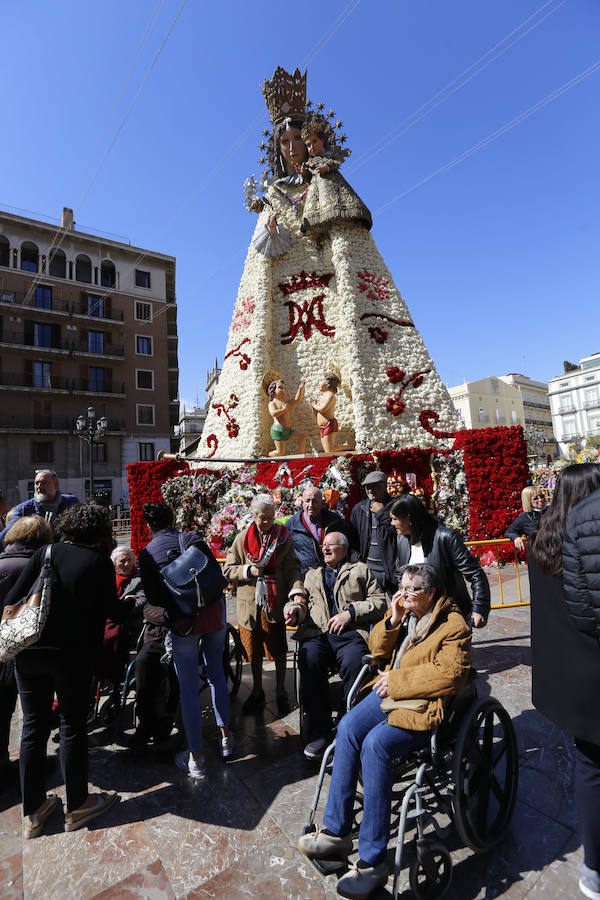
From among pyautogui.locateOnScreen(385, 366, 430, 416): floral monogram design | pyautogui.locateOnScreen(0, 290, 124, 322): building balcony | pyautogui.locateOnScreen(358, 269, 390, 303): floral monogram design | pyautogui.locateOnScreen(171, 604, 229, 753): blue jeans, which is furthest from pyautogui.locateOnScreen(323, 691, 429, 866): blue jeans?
pyautogui.locateOnScreen(0, 290, 124, 322): building balcony

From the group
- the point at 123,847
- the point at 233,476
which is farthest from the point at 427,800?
the point at 233,476

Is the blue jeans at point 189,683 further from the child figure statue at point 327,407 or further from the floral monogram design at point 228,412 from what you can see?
the floral monogram design at point 228,412

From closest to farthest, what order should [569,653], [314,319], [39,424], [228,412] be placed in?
[569,653]
[314,319]
[228,412]
[39,424]

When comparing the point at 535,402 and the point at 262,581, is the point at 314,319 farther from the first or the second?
the point at 535,402

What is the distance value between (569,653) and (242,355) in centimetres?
1105

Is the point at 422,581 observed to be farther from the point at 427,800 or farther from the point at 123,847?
the point at 123,847

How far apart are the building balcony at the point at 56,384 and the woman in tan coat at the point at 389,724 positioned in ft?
86.4

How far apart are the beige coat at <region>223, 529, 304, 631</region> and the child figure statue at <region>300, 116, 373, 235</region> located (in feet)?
34.4

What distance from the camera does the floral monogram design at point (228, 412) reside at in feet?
38.1

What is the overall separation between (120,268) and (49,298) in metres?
4.74

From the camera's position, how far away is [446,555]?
2.93 meters

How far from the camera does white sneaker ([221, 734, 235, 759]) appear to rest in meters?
2.86

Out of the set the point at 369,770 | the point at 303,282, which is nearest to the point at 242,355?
the point at 303,282

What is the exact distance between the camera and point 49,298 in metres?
25.5
